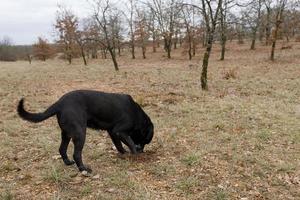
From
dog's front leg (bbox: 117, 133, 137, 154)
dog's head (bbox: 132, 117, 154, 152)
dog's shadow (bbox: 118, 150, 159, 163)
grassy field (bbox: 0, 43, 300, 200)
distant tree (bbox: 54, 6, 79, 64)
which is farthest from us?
distant tree (bbox: 54, 6, 79, 64)

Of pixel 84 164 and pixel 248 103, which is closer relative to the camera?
pixel 84 164

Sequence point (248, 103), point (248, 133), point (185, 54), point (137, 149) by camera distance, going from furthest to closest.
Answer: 1. point (185, 54)
2. point (248, 103)
3. point (248, 133)
4. point (137, 149)

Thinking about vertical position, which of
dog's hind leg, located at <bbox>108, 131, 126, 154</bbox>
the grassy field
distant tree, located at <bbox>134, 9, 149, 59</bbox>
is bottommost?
the grassy field

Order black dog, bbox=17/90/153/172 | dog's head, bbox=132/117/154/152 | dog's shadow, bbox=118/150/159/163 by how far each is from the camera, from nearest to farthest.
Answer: black dog, bbox=17/90/153/172 < dog's shadow, bbox=118/150/159/163 < dog's head, bbox=132/117/154/152

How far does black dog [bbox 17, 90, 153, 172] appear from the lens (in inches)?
222

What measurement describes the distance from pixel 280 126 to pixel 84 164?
5250 mm

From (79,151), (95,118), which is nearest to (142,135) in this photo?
(95,118)

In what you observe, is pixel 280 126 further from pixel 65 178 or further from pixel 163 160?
pixel 65 178

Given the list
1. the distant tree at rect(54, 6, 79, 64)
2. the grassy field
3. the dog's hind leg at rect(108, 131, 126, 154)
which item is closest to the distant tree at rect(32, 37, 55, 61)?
the distant tree at rect(54, 6, 79, 64)

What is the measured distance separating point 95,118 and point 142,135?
107 centimetres

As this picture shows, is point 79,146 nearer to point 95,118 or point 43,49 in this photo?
point 95,118

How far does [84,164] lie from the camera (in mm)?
6180

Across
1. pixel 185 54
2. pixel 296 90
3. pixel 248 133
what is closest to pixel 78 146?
pixel 248 133

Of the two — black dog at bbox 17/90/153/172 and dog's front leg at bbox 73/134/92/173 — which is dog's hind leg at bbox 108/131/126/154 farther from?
dog's front leg at bbox 73/134/92/173
